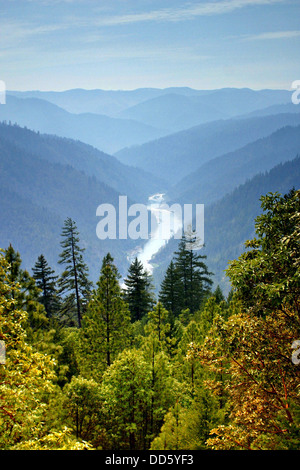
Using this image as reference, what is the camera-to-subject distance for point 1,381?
878 centimetres

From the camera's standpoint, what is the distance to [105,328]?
21672 mm

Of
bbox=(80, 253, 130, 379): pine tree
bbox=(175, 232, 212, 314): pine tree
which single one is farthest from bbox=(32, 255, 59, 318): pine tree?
bbox=(175, 232, 212, 314): pine tree

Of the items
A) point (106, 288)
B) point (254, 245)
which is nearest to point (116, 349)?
point (106, 288)

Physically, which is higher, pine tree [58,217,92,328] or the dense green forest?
pine tree [58,217,92,328]

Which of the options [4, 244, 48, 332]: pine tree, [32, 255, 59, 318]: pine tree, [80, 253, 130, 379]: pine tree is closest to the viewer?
[4, 244, 48, 332]: pine tree

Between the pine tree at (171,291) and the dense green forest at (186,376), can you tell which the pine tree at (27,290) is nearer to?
the dense green forest at (186,376)

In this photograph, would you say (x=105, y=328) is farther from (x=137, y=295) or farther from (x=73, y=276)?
(x=137, y=295)

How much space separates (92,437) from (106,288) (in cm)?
892

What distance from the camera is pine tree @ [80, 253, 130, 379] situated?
69.6 ft

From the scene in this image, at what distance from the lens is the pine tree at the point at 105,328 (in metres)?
21.2

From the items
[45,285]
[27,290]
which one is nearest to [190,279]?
[45,285]

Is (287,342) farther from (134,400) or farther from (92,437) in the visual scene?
(92,437)

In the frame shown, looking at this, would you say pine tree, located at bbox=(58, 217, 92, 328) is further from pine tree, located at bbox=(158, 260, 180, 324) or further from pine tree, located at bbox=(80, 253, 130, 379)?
pine tree, located at bbox=(80, 253, 130, 379)

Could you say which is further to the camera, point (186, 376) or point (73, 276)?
point (73, 276)
